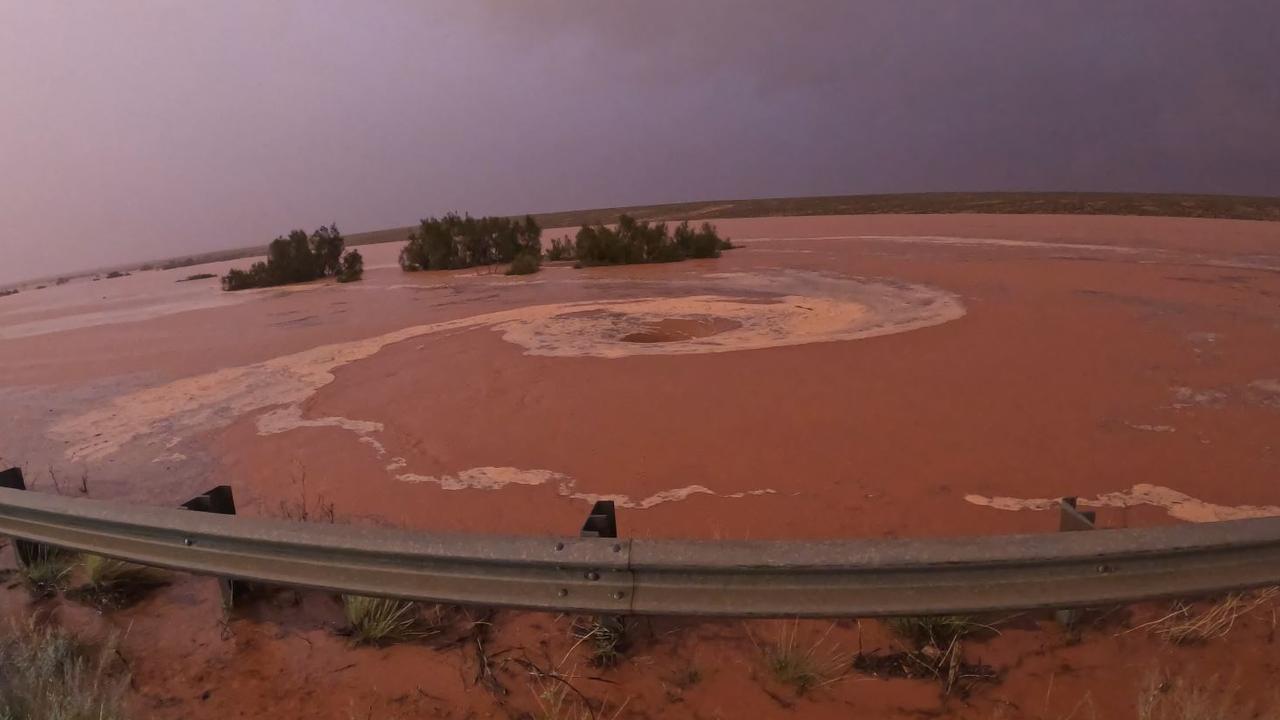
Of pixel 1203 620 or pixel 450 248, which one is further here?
pixel 450 248

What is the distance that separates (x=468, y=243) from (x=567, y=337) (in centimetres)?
1699

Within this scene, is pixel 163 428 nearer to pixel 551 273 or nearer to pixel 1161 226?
pixel 551 273

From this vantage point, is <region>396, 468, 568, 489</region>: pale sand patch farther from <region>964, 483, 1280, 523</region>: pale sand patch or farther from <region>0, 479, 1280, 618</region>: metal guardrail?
<region>964, 483, 1280, 523</region>: pale sand patch

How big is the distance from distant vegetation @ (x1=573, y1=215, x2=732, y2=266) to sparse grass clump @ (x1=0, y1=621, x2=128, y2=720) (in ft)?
64.3

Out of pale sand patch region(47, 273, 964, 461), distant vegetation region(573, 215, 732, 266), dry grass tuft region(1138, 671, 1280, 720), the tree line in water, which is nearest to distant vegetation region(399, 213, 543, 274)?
the tree line in water

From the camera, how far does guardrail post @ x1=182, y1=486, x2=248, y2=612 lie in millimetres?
3596

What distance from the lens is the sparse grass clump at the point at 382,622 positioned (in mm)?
3352

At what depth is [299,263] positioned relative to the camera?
26031 millimetres

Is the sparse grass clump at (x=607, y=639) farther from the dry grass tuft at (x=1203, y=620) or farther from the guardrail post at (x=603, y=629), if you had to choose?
the dry grass tuft at (x=1203, y=620)

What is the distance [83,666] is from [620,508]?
9.34 ft

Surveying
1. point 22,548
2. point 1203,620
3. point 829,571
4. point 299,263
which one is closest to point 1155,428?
point 1203,620

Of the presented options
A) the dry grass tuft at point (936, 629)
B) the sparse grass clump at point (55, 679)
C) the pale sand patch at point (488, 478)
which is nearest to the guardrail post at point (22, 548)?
the sparse grass clump at point (55, 679)

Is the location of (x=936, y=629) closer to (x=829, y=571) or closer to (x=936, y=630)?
(x=936, y=630)

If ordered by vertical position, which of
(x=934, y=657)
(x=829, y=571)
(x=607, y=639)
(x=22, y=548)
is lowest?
(x=934, y=657)
